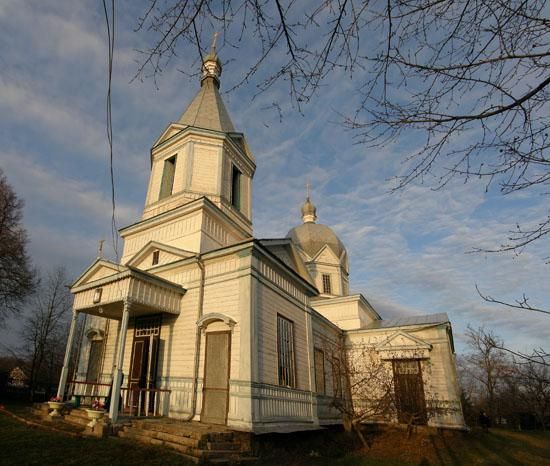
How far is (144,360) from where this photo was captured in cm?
1212

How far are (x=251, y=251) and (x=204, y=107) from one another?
1148cm

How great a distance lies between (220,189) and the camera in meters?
16.0

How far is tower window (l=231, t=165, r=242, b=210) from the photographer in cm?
1759

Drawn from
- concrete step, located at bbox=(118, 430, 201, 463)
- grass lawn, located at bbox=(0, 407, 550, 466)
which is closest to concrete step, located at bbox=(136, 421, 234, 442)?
concrete step, located at bbox=(118, 430, 201, 463)

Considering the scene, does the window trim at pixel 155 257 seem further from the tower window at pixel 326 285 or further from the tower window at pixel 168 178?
the tower window at pixel 326 285

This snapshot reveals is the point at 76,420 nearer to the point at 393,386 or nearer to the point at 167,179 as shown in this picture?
the point at 167,179

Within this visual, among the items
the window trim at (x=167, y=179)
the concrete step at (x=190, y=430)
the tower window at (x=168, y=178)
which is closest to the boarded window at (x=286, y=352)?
the concrete step at (x=190, y=430)

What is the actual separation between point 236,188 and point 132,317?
7.86 m

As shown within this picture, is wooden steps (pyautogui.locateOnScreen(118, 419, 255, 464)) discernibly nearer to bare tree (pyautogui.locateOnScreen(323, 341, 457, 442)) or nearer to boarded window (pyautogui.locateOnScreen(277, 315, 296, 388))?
boarded window (pyautogui.locateOnScreen(277, 315, 296, 388))

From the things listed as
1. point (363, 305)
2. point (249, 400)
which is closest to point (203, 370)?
point (249, 400)

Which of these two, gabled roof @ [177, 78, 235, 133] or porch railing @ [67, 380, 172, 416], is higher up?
Answer: gabled roof @ [177, 78, 235, 133]

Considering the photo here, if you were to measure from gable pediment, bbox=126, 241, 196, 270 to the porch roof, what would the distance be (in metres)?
1.45

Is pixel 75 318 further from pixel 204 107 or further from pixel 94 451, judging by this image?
pixel 204 107

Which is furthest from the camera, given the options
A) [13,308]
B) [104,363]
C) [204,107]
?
[13,308]
